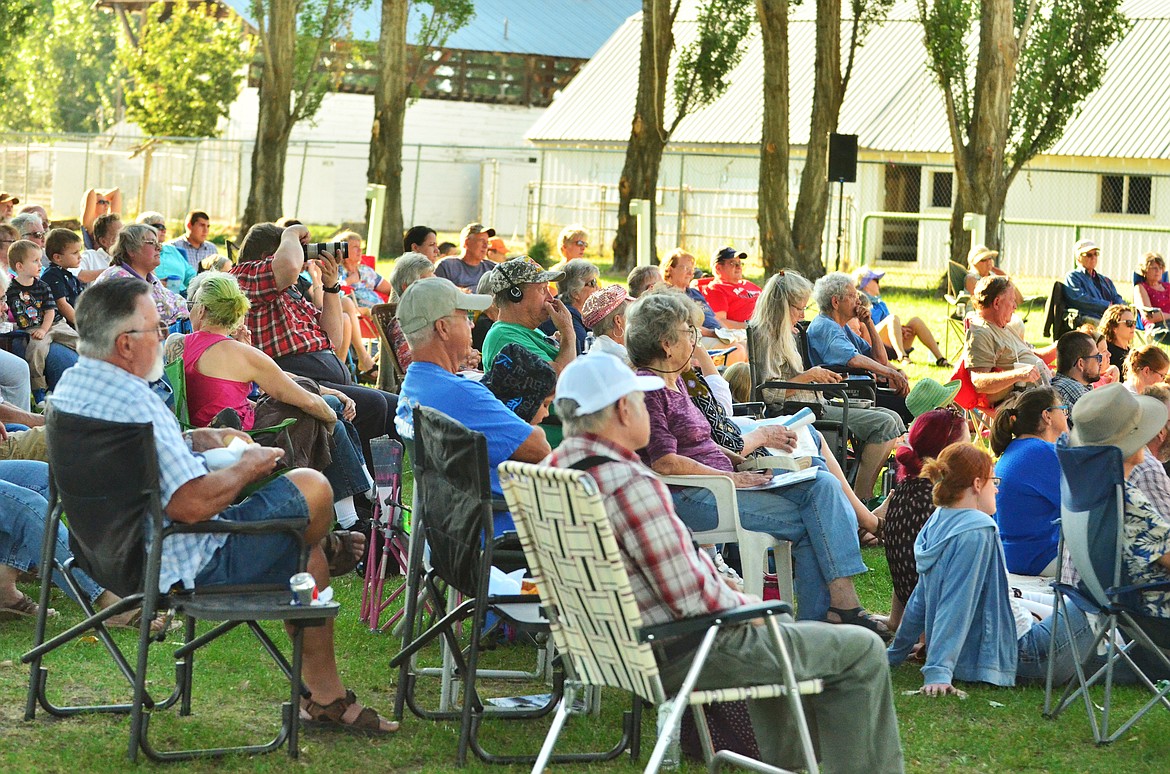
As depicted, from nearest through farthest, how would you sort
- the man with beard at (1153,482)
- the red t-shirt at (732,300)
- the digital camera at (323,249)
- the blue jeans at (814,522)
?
the man with beard at (1153,482)
the blue jeans at (814,522)
the digital camera at (323,249)
the red t-shirt at (732,300)

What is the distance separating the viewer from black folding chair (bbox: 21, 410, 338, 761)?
13.5 feet

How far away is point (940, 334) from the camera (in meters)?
18.2

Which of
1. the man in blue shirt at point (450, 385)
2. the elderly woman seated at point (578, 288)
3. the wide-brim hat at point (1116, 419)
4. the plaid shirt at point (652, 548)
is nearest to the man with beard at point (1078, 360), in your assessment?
the elderly woman seated at point (578, 288)

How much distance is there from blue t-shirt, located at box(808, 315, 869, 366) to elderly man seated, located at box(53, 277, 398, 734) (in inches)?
192

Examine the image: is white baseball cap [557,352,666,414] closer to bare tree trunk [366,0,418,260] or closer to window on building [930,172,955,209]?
bare tree trunk [366,0,418,260]

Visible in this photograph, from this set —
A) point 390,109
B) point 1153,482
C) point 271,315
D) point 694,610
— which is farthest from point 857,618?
point 390,109

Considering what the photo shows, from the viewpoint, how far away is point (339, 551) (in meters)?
4.88

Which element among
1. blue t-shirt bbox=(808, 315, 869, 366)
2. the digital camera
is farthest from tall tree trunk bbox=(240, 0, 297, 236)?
blue t-shirt bbox=(808, 315, 869, 366)

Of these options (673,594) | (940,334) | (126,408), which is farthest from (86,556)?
(940,334)

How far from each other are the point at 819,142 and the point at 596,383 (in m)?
18.1

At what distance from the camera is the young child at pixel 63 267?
986cm

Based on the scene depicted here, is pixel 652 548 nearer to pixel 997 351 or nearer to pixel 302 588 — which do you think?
pixel 302 588

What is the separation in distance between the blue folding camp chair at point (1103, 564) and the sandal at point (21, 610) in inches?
150

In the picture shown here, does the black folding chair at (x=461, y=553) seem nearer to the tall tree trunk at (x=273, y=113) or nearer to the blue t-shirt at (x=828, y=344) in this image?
the blue t-shirt at (x=828, y=344)
